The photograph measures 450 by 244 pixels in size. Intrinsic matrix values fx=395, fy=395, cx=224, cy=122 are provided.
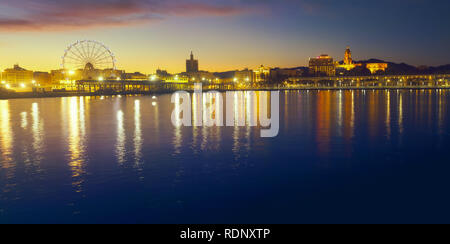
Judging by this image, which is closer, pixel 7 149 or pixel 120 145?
pixel 7 149

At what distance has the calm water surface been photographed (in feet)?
36.3

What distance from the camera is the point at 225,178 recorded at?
14.6 metres

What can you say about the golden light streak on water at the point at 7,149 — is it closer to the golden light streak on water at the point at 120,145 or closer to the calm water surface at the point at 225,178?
the calm water surface at the point at 225,178

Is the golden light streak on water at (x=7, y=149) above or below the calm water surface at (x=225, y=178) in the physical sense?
above

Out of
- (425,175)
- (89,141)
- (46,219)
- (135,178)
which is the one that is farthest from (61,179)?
(425,175)

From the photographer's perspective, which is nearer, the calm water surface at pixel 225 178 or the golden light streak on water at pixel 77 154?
the calm water surface at pixel 225 178

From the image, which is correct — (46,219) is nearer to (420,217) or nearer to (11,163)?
(11,163)

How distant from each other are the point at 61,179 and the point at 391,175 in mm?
12242

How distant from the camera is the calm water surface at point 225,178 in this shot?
1107 cm

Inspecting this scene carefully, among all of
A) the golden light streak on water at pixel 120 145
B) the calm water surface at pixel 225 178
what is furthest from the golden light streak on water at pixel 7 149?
the golden light streak on water at pixel 120 145

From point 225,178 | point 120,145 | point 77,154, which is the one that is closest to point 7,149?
point 77,154

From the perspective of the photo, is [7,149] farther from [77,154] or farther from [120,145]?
[120,145]

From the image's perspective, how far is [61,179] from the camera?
46.9 ft

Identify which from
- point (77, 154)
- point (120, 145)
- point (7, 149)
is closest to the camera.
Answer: point (77, 154)
